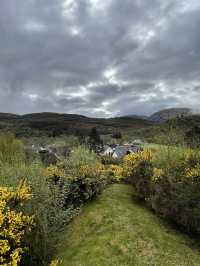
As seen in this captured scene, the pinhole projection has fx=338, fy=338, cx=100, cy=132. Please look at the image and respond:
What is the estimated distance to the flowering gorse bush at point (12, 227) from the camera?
5090 millimetres

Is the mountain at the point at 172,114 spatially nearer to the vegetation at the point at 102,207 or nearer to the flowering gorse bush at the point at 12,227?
the vegetation at the point at 102,207

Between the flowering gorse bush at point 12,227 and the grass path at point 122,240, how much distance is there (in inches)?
46.4

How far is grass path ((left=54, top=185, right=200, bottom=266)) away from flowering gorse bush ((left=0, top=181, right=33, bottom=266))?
1178 millimetres

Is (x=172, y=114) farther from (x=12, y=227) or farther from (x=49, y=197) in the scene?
(x=12, y=227)

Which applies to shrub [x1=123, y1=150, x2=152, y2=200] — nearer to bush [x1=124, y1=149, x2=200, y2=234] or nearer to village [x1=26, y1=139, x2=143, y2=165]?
bush [x1=124, y1=149, x2=200, y2=234]

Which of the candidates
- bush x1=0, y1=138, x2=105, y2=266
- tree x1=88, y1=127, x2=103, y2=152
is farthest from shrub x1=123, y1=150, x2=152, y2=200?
tree x1=88, y1=127, x2=103, y2=152

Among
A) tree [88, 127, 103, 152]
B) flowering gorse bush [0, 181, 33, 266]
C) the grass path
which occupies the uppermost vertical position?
tree [88, 127, 103, 152]

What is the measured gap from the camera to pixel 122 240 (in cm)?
691

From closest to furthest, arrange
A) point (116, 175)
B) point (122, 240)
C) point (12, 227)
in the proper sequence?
point (12, 227) → point (122, 240) → point (116, 175)

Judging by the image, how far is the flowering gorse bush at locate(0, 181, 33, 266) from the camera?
16.7 feet

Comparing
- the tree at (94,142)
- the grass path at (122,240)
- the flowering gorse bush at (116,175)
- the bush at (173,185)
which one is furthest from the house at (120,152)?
the grass path at (122,240)

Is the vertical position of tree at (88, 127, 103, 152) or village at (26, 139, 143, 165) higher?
tree at (88, 127, 103, 152)

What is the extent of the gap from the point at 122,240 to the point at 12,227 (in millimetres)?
2492

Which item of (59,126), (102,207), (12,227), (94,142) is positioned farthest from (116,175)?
(59,126)
